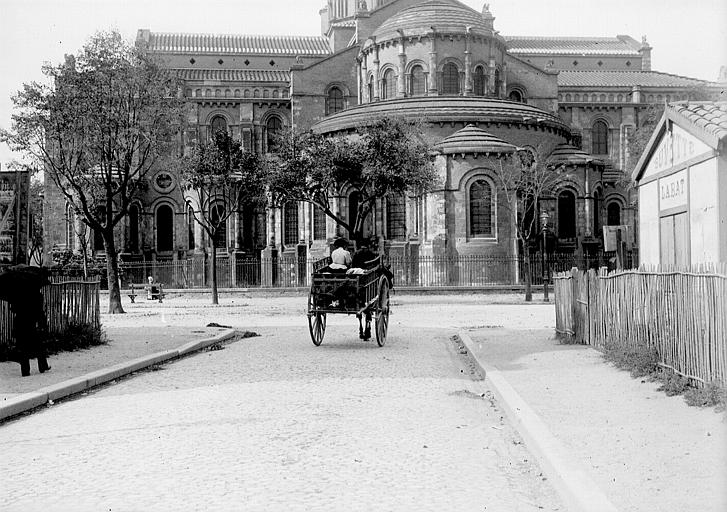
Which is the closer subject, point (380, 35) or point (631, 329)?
point (631, 329)

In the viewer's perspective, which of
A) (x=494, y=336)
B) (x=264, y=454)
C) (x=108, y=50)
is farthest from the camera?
(x=108, y=50)

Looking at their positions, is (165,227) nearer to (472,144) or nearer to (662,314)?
(472,144)

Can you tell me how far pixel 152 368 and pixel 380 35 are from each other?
41694 mm

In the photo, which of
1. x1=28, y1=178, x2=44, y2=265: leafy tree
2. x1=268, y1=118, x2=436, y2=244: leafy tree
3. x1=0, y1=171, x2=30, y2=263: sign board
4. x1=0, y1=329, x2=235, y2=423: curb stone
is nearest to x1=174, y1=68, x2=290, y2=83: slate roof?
x1=28, y1=178, x2=44, y2=265: leafy tree

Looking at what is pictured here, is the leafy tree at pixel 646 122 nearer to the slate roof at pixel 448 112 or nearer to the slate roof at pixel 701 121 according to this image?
the slate roof at pixel 448 112

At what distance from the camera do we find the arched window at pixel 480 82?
5056 cm

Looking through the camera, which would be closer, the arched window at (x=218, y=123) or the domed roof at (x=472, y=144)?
the domed roof at (x=472, y=144)

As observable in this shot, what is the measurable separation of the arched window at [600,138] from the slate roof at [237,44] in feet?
69.1

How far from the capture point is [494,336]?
16.5 metres

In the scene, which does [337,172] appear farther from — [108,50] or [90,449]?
[90,449]

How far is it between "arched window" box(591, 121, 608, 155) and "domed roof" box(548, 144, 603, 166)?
1162 cm

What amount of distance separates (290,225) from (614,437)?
42235 millimetres

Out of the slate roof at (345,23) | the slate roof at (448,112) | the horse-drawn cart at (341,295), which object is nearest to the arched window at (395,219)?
the slate roof at (448,112)

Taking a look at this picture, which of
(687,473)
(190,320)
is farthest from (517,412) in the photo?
(190,320)
